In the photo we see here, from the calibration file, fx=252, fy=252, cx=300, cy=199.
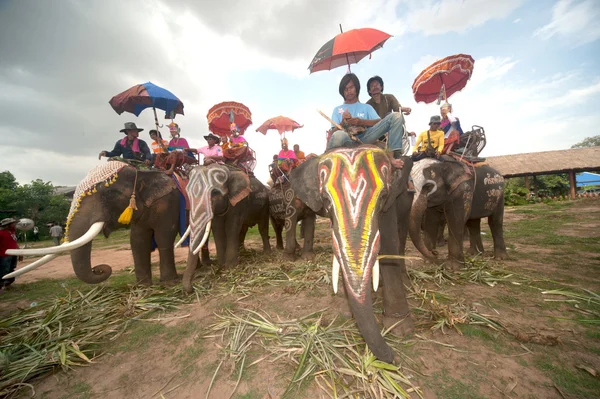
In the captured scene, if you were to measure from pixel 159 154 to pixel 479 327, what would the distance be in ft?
25.4

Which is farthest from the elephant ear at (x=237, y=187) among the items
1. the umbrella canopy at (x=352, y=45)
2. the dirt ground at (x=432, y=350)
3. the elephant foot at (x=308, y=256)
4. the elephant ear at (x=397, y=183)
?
the elephant ear at (x=397, y=183)

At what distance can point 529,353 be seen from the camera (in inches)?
108

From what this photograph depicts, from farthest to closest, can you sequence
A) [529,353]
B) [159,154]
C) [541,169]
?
[541,169] → [159,154] → [529,353]

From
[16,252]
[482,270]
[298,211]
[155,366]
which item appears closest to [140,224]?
[16,252]

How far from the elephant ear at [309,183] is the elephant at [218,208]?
250 centimetres

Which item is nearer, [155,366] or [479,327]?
[155,366]

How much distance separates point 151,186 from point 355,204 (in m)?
4.83

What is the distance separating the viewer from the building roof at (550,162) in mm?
25047

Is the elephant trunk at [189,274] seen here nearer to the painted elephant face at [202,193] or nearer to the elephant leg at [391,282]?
the painted elephant face at [202,193]

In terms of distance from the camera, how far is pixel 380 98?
5.11 m

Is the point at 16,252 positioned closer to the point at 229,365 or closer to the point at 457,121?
the point at 229,365

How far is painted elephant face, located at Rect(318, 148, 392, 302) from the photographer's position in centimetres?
252

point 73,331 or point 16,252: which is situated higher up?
point 16,252

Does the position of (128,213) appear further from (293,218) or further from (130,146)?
(293,218)
